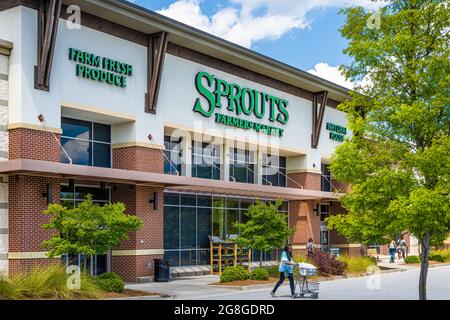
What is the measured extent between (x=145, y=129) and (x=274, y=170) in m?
13.7

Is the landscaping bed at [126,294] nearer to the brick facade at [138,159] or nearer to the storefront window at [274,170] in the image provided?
the brick facade at [138,159]

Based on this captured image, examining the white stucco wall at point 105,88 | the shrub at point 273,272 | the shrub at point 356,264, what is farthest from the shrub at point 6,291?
the shrub at point 356,264

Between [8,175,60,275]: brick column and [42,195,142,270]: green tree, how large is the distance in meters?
2.41

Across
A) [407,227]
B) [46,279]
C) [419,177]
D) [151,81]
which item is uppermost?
[151,81]

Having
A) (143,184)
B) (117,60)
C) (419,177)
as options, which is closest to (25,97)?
(117,60)

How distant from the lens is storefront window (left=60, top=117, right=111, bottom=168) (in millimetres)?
27531

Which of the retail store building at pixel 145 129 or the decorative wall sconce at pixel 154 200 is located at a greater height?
the retail store building at pixel 145 129

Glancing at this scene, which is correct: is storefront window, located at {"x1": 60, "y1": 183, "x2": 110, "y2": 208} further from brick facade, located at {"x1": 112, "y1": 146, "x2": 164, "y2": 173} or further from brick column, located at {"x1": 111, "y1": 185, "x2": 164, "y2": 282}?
brick facade, located at {"x1": 112, "y1": 146, "x2": 164, "y2": 173}

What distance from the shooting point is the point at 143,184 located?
29219 millimetres

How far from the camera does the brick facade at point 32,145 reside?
78.4ft

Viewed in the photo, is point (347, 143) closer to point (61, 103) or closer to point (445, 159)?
point (445, 159)

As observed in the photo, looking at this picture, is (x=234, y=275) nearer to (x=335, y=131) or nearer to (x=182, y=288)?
(x=182, y=288)

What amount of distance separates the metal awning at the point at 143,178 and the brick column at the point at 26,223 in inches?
20.9
